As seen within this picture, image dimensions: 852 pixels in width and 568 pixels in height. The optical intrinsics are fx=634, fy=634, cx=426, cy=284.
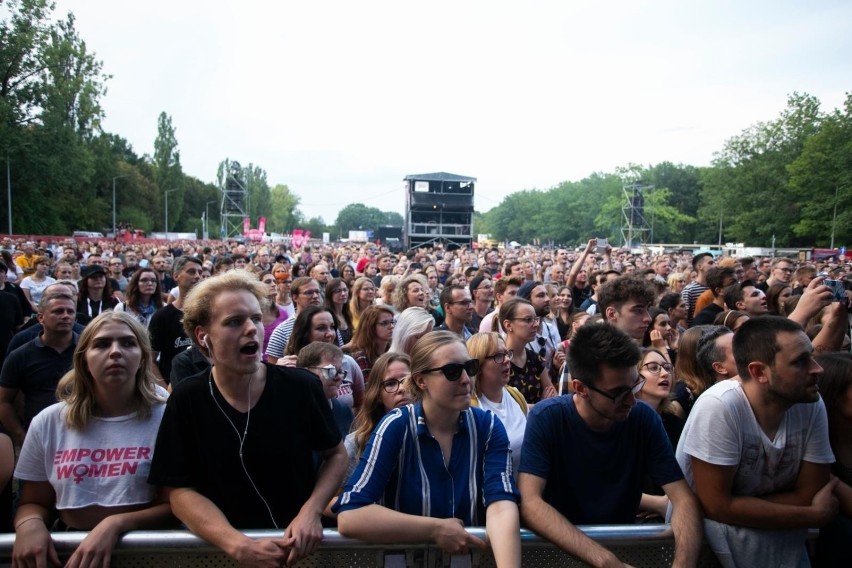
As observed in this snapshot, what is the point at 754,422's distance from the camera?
249cm

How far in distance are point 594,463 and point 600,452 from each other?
0.05 m

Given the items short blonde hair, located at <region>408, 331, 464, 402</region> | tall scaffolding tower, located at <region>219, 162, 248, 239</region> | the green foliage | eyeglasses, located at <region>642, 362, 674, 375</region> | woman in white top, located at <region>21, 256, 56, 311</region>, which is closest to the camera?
short blonde hair, located at <region>408, 331, 464, 402</region>

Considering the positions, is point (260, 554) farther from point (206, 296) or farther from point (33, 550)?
point (206, 296)

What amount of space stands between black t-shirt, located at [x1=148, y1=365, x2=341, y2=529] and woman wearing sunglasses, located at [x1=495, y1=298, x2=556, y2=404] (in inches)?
105

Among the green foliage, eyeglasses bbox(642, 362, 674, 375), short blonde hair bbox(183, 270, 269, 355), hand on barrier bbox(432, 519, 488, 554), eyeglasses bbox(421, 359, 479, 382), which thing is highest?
the green foliage

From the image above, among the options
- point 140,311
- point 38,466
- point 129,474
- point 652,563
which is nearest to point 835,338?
point 652,563

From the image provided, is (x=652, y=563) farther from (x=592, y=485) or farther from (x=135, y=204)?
(x=135, y=204)

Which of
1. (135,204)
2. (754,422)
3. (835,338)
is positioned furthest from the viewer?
(135,204)

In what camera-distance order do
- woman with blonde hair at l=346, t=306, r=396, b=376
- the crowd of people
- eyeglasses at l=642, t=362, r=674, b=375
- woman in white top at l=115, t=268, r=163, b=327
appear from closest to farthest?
the crowd of people → eyeglasses at l=642, t=362, r=674, b=375 → woman with blonde hair at l=346, t=306, r=396, b=376 → woman in white top at l=115, t=268, r=163, b=327

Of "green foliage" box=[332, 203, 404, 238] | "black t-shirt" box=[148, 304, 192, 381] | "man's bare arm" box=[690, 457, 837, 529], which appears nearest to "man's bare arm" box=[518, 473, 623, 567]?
"man's bare arm" box=[690, 457, 837, 529]

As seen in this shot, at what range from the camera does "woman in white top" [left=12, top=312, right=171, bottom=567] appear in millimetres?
2582

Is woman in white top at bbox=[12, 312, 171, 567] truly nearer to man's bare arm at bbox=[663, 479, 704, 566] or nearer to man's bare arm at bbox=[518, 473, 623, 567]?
man's bare arm at bbox=[518, 473, 623, 567]

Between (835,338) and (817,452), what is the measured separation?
197 cm

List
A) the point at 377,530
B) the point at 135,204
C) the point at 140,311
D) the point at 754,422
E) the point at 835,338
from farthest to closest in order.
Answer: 1. the point at 135,204
2. the point at 140,311
3. the point at 835,338
4. the point at 754,422
5. the point at 377,530
